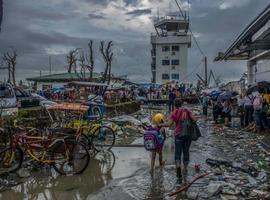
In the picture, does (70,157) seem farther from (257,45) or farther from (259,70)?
(259,70)

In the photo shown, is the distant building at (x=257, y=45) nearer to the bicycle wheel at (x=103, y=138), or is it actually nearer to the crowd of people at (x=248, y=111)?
the crowd of people at (x=248, y=111)

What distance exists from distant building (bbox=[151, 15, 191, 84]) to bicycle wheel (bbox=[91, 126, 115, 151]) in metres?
66.8

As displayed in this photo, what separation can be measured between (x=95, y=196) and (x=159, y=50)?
250ft

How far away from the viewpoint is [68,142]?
338 inches

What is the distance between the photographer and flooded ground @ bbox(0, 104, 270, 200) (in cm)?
695

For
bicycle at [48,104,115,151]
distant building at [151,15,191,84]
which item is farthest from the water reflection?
distant building at [151,15,191,84]

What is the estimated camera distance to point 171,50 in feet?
265

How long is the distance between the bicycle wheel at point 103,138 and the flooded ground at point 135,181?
29.5 inches

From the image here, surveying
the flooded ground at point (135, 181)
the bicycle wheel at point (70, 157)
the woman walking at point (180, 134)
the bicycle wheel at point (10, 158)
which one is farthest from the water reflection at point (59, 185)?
Result: the woman walking at point (180, 134)

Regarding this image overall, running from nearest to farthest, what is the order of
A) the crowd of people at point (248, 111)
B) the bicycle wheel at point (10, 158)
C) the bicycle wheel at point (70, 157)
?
1. the bicycle wheel at point (10, 158)
2. the bicycle wheel at point (70, 157)
3. the crowd of people at point (248, 111)

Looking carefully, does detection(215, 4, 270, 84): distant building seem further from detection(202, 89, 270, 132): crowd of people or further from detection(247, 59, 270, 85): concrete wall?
detection(202, 89, 270, 132): crowd of people

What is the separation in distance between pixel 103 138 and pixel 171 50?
2747 inches

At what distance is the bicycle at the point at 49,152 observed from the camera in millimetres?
8180

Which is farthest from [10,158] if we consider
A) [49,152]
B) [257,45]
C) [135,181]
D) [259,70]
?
[259,70]
